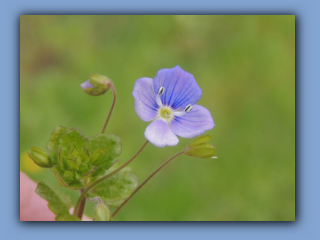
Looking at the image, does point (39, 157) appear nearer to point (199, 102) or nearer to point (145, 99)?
point (145, 99)

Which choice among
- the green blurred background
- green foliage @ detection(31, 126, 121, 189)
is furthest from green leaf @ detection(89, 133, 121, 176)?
the green blurred background

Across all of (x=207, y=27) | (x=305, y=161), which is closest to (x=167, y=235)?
(x=305, y=161)

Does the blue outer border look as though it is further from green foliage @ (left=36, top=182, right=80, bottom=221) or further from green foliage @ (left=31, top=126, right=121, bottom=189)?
green foliage @ (left=31, top=126, right=121, bottom=189)

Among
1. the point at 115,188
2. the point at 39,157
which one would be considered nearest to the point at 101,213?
the point at 115,188

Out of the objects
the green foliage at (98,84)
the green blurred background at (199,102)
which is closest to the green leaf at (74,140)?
the green foliage at (98,84)

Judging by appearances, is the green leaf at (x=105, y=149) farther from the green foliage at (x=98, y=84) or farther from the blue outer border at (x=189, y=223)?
the blue outer border at (x=189, y=223)

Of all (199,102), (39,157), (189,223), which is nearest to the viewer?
(39,157)

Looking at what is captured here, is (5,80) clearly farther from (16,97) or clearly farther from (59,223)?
(59,223)
